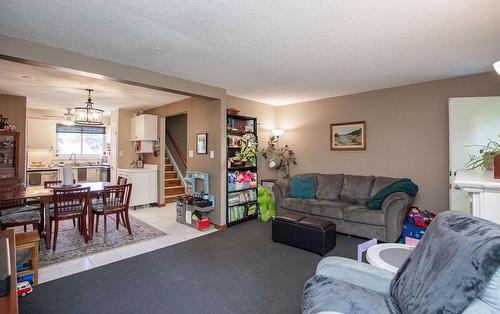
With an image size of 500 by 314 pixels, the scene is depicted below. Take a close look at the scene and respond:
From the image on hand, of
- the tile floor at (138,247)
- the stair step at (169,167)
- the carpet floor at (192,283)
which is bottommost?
the carpet floor at (192,283)

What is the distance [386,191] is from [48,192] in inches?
189

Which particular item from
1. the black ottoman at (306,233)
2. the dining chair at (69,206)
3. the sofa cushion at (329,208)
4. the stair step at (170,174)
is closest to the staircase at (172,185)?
the stair step at (170,174)

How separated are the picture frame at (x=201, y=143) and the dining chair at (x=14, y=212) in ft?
8.27

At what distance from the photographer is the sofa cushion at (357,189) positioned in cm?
420

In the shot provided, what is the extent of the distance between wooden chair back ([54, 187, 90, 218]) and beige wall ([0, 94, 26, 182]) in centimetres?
227

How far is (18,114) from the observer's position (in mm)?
4961

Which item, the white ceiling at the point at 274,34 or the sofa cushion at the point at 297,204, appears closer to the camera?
the white ceiling at the point at 274,34

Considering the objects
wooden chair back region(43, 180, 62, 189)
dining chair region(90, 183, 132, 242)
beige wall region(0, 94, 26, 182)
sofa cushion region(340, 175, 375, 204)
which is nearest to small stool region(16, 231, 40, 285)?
dining chair region(90, 183, 132, 242)

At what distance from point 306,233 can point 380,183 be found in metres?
1.75

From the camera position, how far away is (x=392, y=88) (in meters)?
4.23

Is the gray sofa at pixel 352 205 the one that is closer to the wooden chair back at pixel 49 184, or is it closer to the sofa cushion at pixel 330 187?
the sofa cushion at pixel 330 187

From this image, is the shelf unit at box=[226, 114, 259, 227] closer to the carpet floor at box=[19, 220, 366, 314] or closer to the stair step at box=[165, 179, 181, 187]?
the carpet floor at box=[19, 220, 366, 314]

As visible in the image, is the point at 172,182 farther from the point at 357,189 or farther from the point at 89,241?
the point at 357,189

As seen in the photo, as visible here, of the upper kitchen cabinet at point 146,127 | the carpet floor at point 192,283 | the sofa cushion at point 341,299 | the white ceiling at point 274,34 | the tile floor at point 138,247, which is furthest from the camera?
the upper kitchen cabinet at point 146,127
